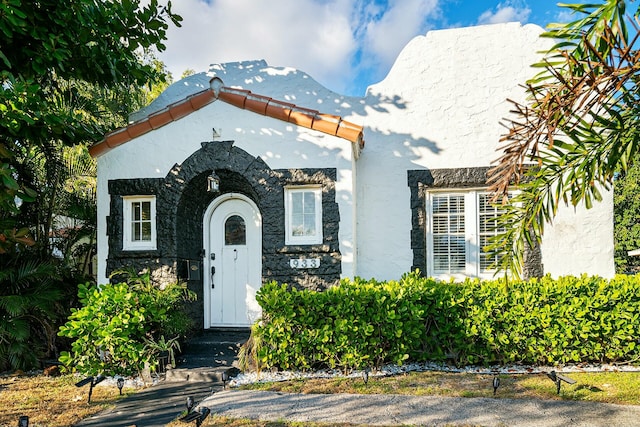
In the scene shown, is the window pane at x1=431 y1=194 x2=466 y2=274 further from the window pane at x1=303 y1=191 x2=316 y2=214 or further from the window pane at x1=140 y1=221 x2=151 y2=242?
the window pane at x1=140 y1=221 x2=151 y2=242

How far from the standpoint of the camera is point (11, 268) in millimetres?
6387

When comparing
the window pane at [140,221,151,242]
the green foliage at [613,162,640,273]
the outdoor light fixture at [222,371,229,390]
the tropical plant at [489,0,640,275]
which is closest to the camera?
the tropical plant at [489,0,640,275]

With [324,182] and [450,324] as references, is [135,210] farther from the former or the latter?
[450,324]

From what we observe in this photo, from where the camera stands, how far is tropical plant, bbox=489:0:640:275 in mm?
2967

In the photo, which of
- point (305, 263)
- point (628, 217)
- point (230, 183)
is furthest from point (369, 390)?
point (628, 217)

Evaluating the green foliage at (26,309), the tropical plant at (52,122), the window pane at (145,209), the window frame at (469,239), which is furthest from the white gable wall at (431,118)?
the green foliage at (26,309)

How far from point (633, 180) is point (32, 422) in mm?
26973

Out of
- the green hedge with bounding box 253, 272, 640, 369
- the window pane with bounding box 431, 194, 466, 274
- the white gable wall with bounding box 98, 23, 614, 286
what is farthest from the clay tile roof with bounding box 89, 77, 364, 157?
the green hedge with bounding box 253, 272, 640, 369

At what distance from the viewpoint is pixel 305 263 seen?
6.77 meters

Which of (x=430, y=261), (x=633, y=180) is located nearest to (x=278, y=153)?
(x=430, y=261)

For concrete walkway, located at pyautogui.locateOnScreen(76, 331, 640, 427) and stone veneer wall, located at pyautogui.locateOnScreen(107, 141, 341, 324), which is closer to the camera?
concrete walkway, located at pyautogui.locateOnScreen(76, 331, 640, 427)

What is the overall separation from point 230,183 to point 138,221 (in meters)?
1.71

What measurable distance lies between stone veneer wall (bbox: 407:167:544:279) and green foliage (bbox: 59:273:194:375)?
164 inches

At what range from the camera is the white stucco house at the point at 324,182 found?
22.5ft
